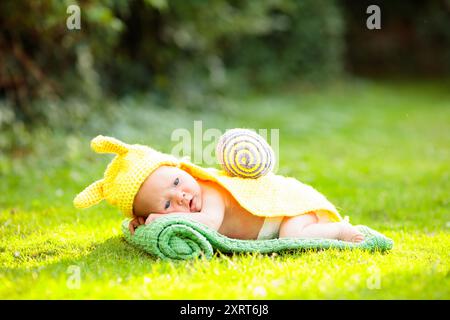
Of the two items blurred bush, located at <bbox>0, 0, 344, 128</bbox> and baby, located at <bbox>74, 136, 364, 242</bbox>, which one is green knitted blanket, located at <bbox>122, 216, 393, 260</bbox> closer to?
baby, located at <bbox>74, 136, 364, 242</bbox>

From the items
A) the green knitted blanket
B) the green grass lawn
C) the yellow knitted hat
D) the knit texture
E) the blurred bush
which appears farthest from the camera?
the blurred bush

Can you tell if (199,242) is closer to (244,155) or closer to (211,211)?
(211,211)

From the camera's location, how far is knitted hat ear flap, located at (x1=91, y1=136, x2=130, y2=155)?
3.96m

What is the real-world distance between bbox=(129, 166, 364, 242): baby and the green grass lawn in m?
0.23

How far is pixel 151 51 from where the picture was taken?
1068 centimetres

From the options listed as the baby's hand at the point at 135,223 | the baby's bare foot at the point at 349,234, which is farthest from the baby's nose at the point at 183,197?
the baby's bare foot at the point at 349,234

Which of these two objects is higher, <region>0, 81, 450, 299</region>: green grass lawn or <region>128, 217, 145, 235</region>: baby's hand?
<region>128, 217, 145, 235</region>: baby's hand

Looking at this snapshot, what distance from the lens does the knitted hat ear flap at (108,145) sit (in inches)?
156

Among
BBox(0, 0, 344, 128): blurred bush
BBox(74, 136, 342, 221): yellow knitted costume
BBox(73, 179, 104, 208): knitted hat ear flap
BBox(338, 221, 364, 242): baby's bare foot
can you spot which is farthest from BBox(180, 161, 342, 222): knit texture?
BBox(0, 0, 344, 128): blurred bush

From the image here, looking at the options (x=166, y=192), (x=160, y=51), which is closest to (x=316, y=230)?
(x=166, y=192)

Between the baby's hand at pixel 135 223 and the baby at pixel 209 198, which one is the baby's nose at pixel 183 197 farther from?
the baby's hand at pixel 135 223

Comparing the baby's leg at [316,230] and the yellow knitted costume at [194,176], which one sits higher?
the yellow knitted costume at [194,176]

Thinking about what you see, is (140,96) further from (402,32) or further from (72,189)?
(402,32)

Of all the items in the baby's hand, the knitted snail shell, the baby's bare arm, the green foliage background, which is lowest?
the baby's hand
